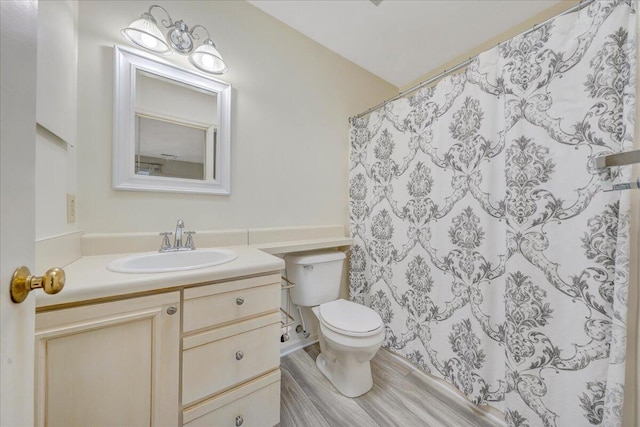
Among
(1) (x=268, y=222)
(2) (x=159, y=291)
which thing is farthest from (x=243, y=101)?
(2) (x=159, y=291)

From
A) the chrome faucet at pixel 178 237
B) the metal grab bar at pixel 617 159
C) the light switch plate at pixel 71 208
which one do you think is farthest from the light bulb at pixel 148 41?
the metal grab bar at pixel 617 159

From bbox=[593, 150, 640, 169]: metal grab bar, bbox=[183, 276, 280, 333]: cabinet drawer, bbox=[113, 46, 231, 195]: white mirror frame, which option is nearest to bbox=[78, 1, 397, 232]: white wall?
bbox=[113, 46, 231, 195]: white mirror frame

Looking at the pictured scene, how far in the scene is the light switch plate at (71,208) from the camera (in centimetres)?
100

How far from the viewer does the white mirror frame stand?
3.81ft

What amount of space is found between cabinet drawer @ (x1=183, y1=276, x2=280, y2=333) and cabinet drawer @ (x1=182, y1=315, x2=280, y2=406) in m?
0.04

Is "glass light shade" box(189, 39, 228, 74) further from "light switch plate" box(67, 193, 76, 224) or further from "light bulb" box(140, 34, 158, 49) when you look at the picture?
"light switch plate" box(67, 193, 76, 224)

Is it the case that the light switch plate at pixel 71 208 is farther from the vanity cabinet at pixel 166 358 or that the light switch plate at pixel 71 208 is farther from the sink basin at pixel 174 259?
the vanity cabinet at pixel 166 358

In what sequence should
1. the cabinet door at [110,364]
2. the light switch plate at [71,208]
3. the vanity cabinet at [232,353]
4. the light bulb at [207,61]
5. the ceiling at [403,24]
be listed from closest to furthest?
the cabinet door at [110,364]
the vanity cabinet at [232,353]
the light switch plate at [71,208]
the light bulb at [207,61]
the ceiling at [403,24]

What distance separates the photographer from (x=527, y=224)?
1.04 m

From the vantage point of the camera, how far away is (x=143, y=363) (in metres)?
0.80

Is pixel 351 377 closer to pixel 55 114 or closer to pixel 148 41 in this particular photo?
pixel 55 114

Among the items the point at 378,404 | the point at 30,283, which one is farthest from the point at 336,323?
the point at 30,283

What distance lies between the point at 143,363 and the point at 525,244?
1.59m

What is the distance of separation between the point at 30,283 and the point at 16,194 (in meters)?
0.15
